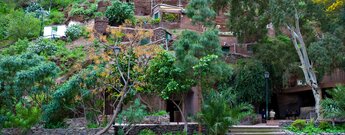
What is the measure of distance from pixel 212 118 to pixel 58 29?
20.8 metres

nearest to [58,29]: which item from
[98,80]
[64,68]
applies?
[64,68]

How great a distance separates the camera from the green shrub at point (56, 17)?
124ft

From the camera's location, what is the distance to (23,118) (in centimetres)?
1769

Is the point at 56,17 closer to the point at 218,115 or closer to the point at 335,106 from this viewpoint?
the point at 218,115

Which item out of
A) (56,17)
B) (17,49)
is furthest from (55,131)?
(56,17)

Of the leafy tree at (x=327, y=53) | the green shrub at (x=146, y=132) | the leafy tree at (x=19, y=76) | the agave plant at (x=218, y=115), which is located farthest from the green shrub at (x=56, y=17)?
the agave plant at (x=218, y=115)

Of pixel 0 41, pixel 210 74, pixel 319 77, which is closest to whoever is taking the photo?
pixel 210 74

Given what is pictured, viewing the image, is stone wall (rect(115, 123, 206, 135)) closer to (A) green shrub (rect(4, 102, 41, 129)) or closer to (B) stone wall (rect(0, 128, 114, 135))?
(B) stone wall (rect(0, 128, 114, 135))

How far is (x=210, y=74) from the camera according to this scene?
19.1m

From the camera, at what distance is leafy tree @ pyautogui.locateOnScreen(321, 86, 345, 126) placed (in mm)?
19594

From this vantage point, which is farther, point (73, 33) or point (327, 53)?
point (73, 33)

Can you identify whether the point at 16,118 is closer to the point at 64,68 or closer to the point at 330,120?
the point at 64,68

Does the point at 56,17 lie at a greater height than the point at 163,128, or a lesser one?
greater

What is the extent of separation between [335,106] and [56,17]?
26641 mm
